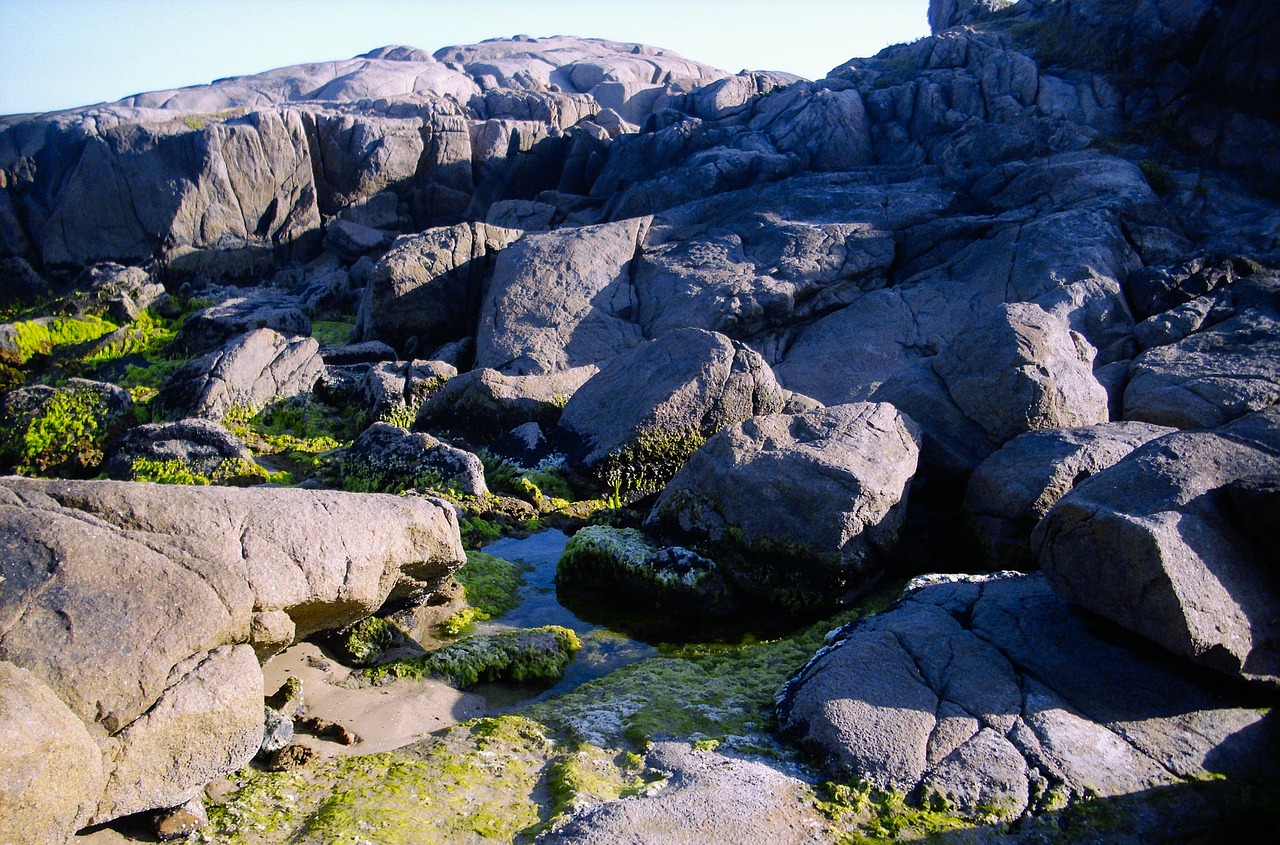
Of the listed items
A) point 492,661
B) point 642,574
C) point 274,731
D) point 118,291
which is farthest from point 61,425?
point 118,291

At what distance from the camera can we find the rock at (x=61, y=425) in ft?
44.2

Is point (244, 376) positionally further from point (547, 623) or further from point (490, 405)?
point (547, 623)

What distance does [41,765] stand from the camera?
4.71 metres

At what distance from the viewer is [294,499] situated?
7.16m

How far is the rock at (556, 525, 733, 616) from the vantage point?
984 centimetres

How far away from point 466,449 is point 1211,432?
34.7ft

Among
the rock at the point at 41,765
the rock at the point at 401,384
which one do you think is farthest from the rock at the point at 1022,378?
the rock at the point at 41,765

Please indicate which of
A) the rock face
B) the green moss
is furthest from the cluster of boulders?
the green moss

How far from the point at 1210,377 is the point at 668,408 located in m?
7.79

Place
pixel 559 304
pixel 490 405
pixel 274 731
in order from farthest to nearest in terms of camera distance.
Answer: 1. pixel 559 304
2. pixel 490 405
3. pixel 274 731

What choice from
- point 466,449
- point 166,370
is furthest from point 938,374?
point 166,370

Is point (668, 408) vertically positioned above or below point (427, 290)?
below

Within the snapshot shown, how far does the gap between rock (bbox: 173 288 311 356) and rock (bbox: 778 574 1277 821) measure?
696 inches

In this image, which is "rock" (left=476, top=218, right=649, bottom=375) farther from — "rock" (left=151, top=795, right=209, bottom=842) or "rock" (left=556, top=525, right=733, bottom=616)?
"rock" (left=151, top=795, right=209, bottom=842)
